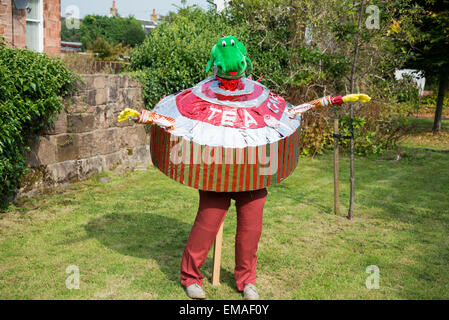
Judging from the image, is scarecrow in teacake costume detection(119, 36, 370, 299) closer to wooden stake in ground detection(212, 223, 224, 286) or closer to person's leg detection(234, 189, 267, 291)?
person's leg detection(234, 189, 267, 291)

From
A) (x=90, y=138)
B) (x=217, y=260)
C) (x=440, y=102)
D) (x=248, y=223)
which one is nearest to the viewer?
(x=248, y=223)

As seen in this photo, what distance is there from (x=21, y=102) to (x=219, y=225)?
3.27m

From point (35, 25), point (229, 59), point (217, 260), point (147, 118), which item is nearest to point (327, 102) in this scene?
point (229, 59)

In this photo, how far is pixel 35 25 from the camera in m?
10.5

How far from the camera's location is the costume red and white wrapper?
3326 mm

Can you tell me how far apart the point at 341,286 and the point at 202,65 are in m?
5.96

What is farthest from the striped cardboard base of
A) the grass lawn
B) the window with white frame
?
the window with white frame

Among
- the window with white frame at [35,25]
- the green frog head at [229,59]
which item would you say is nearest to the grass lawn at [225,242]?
the green frog head at [229,59]

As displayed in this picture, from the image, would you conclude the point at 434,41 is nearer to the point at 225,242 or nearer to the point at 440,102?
the point at 440,102

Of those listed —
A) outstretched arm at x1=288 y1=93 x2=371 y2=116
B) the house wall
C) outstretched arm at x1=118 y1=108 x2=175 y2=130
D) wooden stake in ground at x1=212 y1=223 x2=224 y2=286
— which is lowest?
wooden stake in ground at x1=212 y1=223 x2=224 y2=286

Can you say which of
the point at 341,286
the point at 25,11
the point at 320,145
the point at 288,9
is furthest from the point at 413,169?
the point at 25,11

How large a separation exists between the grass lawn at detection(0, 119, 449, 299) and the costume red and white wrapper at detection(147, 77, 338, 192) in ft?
3.44
